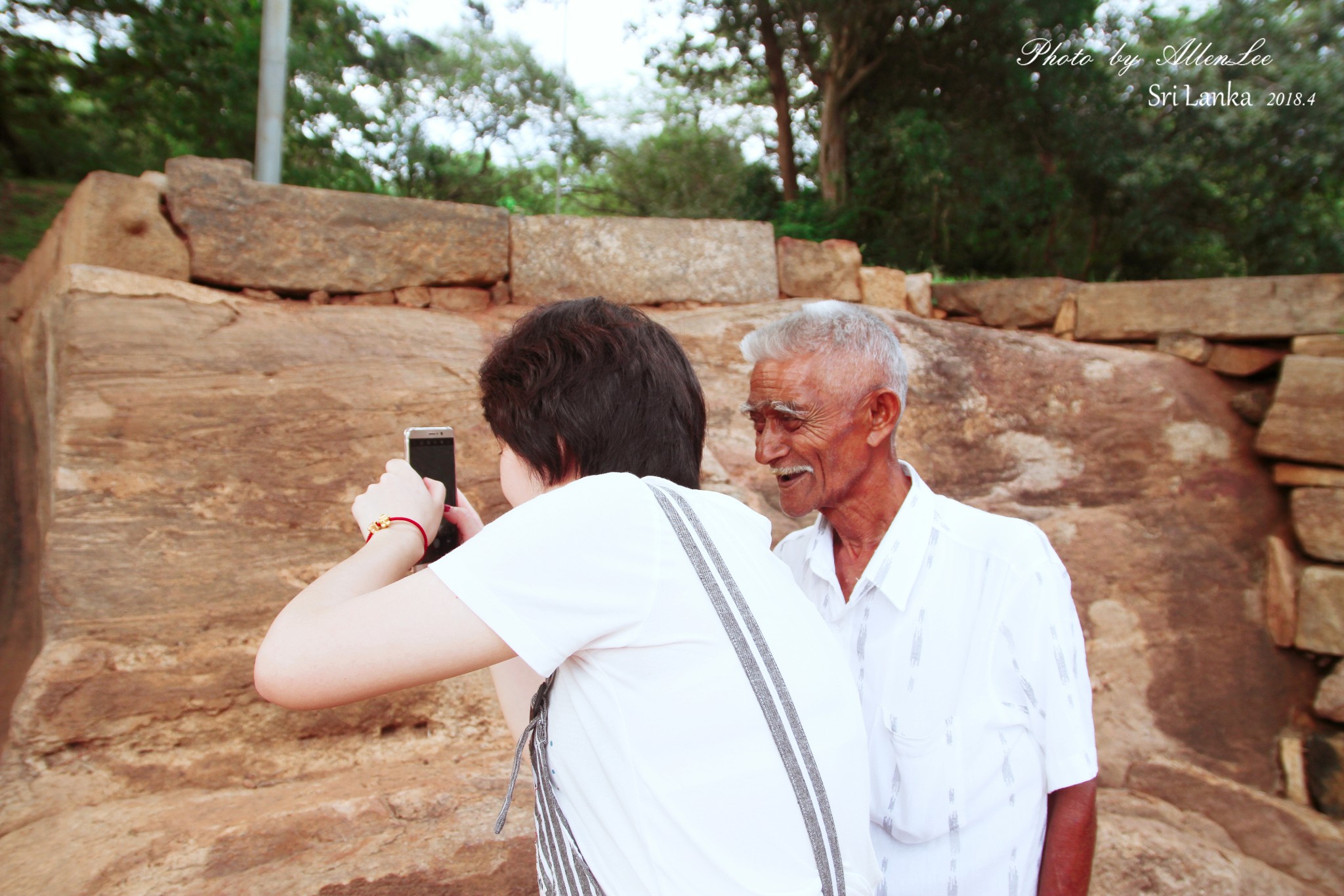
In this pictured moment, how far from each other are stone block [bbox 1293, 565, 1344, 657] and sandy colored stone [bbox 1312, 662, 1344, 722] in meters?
0.10

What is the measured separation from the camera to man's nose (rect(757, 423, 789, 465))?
6.23 feet

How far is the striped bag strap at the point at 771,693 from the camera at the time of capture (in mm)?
1004

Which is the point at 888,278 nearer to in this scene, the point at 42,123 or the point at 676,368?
the point at 676,368

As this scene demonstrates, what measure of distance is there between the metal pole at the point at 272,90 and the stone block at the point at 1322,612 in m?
6.05

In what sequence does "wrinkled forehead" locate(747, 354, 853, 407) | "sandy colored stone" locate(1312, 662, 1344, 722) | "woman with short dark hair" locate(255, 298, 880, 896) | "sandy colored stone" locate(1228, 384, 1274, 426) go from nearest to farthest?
"woman with short dark hair" locate(255, 298, 880, 896), "wrinkled forehead" locate(747, 354, 853, 407), "sandy colored stone" locate(1312, 662, 1344, 722), "sandy colored stone" locate(1228, 384, 1274, 426)

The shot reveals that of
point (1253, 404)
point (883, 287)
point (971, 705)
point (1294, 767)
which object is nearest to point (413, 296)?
point (883, 287)

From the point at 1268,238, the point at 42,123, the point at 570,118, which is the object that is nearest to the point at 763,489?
the point at 42,123

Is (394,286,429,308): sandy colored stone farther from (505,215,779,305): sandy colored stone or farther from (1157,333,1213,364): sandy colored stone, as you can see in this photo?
(1157,333,1213,364): sandy colored stone

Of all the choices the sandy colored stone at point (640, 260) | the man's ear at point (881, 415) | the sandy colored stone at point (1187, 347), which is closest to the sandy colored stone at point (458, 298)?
the sandy colored stone at point (640, 260)

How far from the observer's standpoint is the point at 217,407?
3154mm

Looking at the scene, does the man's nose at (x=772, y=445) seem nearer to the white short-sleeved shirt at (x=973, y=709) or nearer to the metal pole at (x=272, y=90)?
the white short-sleeved shirt at (x=973, y=709)

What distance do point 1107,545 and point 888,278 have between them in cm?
194

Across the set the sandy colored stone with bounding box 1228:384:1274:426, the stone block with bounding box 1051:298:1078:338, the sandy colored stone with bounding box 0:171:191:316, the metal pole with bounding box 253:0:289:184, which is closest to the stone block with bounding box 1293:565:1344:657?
the sandy colored stone with bounding box 1228:384:1274:426

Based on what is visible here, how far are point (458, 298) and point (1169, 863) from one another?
3734mm
